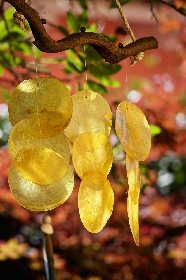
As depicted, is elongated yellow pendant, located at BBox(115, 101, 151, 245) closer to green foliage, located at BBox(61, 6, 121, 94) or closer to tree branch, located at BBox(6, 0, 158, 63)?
tree branch, located at BBox(6, 0, 158, 63)

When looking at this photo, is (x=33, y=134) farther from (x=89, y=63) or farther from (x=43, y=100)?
(x=89, y=63)

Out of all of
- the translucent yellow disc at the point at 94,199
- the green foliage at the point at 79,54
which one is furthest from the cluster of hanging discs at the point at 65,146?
the green foliage at the point at 79,54

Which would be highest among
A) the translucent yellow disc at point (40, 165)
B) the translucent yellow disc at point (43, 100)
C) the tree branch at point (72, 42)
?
the tree branch at point (72, 42)

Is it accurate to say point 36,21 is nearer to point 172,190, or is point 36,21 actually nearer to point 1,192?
point 1,192

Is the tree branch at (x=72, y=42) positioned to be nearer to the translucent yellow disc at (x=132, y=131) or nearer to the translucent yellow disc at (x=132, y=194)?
the translucent yellow disc at (x=132, y=131)

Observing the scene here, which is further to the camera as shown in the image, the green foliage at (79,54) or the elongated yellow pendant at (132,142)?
the green foliage at (79,54)

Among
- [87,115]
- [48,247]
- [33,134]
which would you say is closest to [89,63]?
[48,247]
